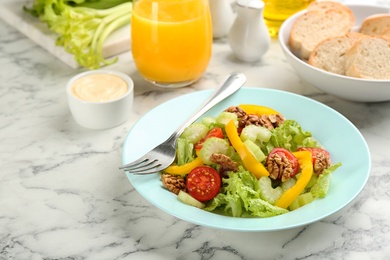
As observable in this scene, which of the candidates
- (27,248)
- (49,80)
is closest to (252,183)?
(27,248)

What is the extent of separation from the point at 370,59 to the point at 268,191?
632 millimetres

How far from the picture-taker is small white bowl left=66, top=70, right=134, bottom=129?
1668mm

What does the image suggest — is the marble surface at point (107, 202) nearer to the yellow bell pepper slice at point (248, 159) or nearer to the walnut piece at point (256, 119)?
the yellow bell pepper slice at point (248, 159)

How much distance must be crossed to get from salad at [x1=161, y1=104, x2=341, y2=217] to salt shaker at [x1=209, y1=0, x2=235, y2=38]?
29.9 inches

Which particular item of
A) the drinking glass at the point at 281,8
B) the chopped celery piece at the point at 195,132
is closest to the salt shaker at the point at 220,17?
the drinking glass at the point at 281,8

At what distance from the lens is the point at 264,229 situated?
3.98 feet

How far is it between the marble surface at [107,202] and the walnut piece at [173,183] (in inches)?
2.9

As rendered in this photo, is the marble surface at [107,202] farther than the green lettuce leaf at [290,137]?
No

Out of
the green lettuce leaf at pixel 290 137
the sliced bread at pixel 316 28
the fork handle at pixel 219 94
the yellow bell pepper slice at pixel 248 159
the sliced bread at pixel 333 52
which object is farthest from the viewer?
the sliced bread at pixel 316 28

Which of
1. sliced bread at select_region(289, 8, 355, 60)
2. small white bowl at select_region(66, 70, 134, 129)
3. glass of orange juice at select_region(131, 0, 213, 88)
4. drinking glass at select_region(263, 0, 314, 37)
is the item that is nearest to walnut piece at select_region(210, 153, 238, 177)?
small white bowl at select_region(66, 70, 134, 129)

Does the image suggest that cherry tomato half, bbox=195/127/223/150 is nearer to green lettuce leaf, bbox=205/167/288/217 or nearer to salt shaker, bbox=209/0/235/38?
green lettuce leaf, bbox=205/167/288/217

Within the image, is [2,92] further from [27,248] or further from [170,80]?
[27,248]

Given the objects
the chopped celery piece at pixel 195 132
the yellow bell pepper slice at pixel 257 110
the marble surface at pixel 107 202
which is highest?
the yellow bell pepper slice at pixel 257 110

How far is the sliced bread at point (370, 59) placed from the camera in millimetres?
1723
